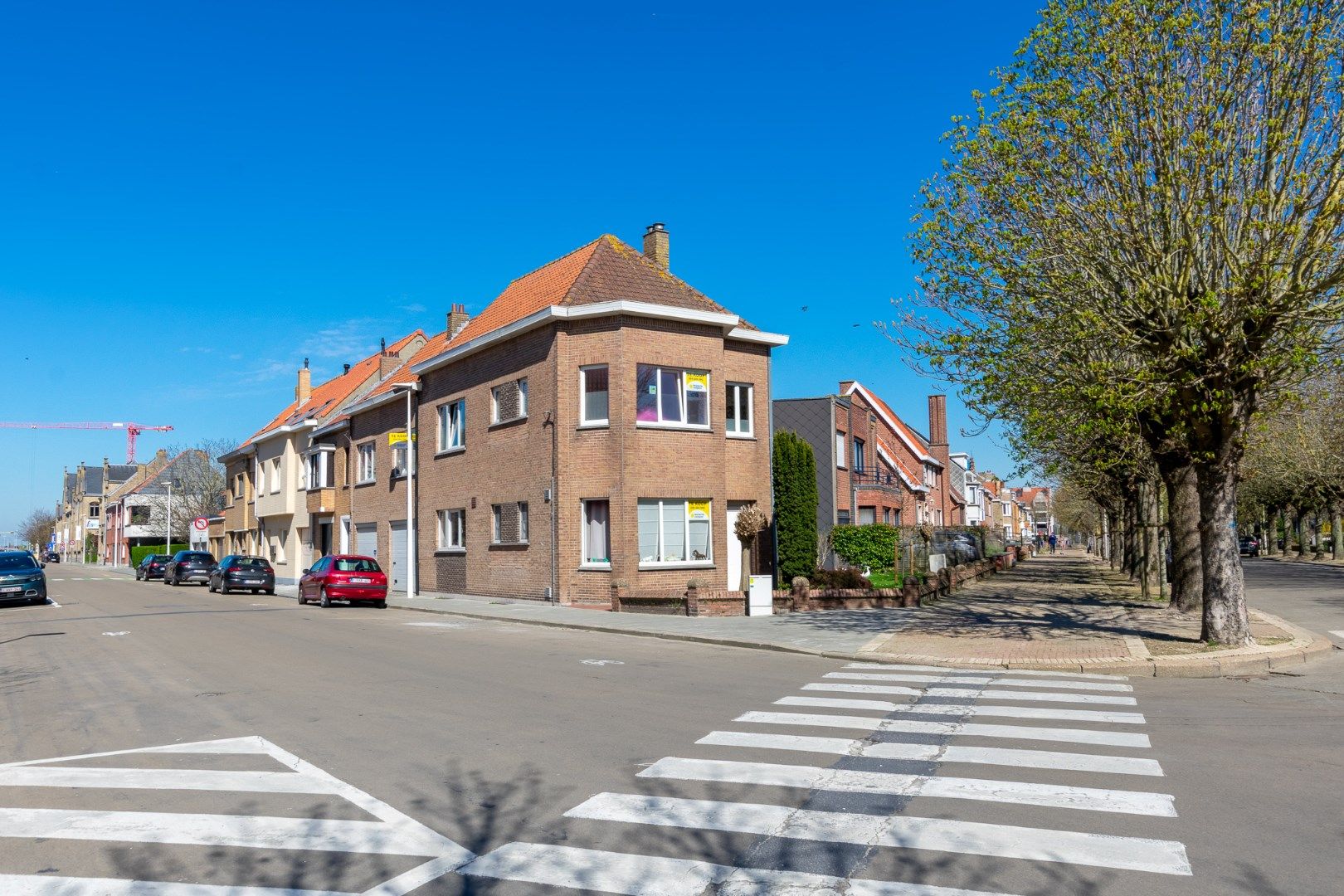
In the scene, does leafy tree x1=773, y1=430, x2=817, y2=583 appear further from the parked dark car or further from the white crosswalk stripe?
the parked dark car

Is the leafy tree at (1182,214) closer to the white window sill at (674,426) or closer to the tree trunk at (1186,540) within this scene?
the tree trunk at (1186,540)

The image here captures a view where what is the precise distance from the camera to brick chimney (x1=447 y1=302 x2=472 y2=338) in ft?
120

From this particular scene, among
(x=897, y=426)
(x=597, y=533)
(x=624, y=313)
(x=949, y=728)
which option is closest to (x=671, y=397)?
(x=624, y=313)

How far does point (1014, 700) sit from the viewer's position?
34.9 feet

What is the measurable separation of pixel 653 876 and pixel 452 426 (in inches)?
1024

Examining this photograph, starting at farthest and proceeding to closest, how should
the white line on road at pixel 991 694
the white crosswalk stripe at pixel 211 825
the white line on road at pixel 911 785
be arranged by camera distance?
the white line on road at pixel 991 694, the white line on road at pixel 911 785, the white crosswalk stripe at pixel 211 825

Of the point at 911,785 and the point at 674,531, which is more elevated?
the point at 674,531

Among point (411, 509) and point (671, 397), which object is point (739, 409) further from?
point (411, 509)

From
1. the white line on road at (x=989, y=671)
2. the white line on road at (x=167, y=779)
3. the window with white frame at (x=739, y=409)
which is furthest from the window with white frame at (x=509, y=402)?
the white line on road at (x=167, y=779)

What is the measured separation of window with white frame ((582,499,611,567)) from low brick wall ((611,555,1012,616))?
161 cm

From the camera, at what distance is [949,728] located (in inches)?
353

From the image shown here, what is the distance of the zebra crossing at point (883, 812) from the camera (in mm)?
5121

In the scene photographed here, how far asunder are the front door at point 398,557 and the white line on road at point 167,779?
25862 millimetres

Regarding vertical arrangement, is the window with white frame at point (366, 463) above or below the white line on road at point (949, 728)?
above
